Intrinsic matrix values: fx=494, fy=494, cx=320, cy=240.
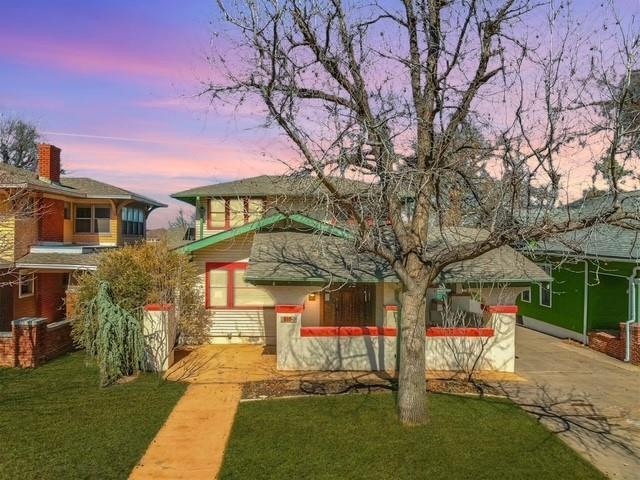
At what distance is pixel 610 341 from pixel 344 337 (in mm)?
8306

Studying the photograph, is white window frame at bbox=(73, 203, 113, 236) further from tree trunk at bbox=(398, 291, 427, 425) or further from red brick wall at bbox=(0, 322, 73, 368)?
tree trunk at bbox=(398, 291, 427, 425)

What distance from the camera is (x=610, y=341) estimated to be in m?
14.7

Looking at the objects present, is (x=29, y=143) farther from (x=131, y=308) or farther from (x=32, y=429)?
(x=32, y=429)

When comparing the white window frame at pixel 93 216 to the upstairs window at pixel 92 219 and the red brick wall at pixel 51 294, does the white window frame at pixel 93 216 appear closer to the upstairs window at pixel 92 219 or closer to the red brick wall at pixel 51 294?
the upstairs window at pixel 92 219

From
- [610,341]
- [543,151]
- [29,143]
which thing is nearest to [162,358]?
[543,151]

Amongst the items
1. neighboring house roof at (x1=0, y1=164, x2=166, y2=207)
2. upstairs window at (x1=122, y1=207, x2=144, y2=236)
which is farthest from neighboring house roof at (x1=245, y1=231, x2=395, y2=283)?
upstairs window at (x1=122, y1=207, x2=144, y2=236)

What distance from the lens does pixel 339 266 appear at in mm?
13102

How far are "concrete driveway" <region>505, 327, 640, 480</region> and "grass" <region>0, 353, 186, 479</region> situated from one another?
677 cm

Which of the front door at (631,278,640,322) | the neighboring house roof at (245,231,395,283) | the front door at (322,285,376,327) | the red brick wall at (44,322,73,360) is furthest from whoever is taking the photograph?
the front door at (322,285,376,327)

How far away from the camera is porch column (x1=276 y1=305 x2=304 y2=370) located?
12406 mm

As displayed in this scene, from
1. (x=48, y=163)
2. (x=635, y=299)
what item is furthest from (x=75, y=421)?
(x=48, y=163)

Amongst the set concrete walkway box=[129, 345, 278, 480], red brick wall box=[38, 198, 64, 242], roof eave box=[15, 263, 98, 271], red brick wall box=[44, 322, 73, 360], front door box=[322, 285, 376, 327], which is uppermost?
red brick wall box=[38, 198, 64, 242]

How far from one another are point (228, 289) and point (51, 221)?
9.48m

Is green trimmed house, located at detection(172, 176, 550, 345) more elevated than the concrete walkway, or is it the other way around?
green trimmed house, located at detection(172, 176, 550, 345)
